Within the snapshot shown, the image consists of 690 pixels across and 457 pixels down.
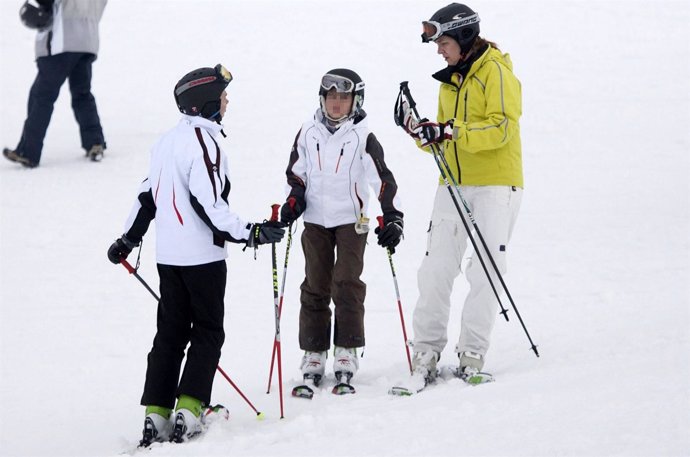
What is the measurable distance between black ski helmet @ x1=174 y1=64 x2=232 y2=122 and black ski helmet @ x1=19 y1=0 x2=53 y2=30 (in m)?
6.08

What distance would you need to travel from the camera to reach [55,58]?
10.9 metres

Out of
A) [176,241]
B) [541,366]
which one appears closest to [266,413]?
[176,241]

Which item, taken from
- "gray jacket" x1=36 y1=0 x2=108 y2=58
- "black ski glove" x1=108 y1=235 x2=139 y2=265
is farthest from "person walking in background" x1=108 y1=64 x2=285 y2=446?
"gray jacket" x1=36 y1=0 x2=108 y2=58

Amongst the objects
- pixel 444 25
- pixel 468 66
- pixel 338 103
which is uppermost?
pixel 444 25

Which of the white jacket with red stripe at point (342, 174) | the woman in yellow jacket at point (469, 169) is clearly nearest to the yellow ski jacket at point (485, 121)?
the woman in yellow jacket at point (469, 169)

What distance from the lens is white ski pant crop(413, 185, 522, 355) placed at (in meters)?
5.95

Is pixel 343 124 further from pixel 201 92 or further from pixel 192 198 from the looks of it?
pixel 192 198

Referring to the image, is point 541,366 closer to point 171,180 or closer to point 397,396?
point 397,396

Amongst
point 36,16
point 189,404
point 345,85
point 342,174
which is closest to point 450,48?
point 345,85

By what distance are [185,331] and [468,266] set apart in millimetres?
1735

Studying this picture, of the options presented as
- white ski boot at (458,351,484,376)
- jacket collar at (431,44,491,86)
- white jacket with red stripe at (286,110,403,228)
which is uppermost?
jacket collar at (431,44,491,86)

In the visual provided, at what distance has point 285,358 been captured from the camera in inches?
272

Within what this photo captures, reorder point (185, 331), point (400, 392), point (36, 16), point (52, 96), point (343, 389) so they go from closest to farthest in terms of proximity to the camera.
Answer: point (185, 331), point (400, 392), point (343, 389), point (36, 16), point (52, 96)

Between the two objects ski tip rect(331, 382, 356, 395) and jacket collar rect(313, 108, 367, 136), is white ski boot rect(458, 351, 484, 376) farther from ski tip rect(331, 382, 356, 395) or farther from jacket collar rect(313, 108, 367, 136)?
jacket collar rect(313, 108, 367, 136)
